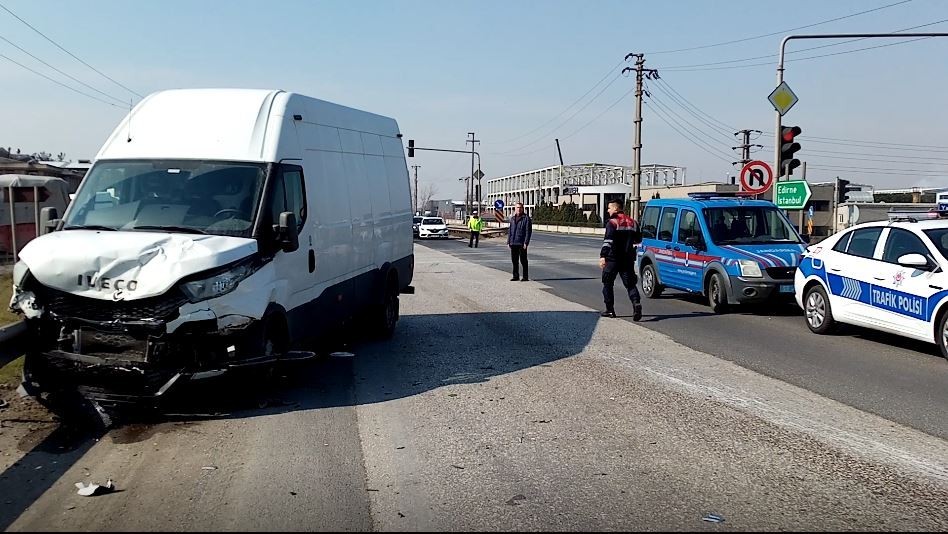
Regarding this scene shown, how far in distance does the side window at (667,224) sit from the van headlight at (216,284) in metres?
10.4

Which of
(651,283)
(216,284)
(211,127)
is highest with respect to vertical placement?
(211,127)

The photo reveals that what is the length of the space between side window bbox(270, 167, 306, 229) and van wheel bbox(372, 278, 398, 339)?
3.17m

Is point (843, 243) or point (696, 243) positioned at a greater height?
point (843, 243)

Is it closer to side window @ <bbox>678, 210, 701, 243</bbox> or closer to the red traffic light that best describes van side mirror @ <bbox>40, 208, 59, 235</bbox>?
side window @ <bbox>678, 210, 701, 243</bbox>

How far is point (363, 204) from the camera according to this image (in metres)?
10.1

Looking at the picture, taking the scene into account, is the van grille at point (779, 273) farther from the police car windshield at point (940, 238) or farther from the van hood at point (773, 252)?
the police car windshield at point (940, 238)

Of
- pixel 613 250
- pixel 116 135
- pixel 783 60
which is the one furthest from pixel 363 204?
pixel 783 60

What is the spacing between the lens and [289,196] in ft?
25.7

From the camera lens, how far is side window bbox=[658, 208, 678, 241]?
15.6m

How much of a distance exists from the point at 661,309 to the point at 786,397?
6827 millimetres

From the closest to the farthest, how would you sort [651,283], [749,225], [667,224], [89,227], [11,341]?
[11,341], [89,227], [749,225], [667,224], [651,283]

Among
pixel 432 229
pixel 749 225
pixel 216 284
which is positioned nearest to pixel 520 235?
pixel 749 225

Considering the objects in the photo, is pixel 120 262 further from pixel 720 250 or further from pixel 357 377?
pixel 720 250

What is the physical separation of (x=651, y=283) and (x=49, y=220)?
11.3 meters
